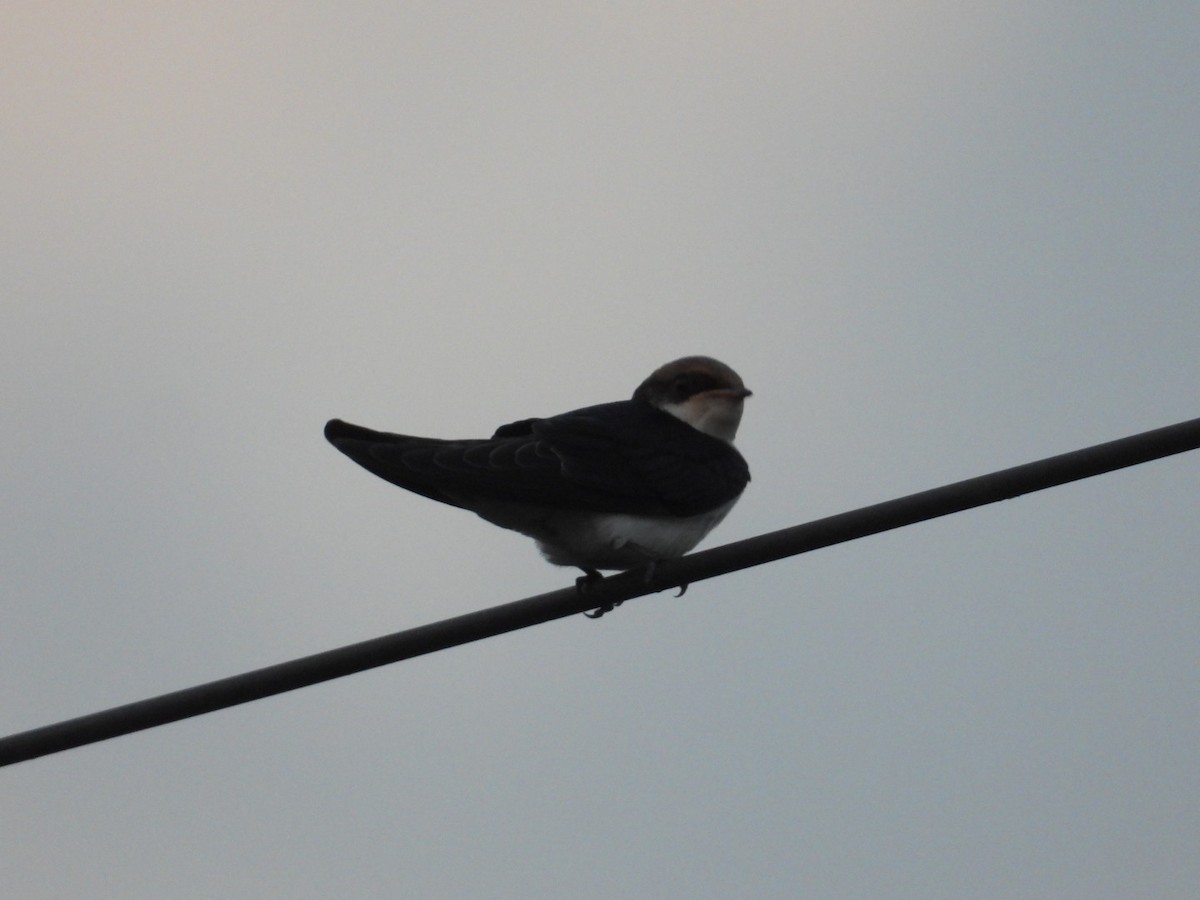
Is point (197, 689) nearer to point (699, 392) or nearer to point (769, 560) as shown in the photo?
point (769, 560)

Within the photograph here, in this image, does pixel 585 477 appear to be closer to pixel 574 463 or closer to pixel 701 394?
pixel 574 463

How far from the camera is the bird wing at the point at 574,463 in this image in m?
5.73

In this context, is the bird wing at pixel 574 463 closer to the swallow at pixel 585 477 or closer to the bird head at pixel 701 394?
the swallow at pixel 585 477

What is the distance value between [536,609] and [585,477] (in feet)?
5.13

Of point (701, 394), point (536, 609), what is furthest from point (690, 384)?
point (536, 609)

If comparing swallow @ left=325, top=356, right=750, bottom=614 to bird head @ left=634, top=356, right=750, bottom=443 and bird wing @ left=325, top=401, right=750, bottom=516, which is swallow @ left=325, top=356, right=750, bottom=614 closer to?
bird wing @ left=325, top=401, right=750, bottom=516

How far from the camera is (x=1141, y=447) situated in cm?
436

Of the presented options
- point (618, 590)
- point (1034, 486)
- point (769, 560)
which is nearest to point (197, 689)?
point (769, 560)

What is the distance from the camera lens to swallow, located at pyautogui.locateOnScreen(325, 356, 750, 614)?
5.77 metres

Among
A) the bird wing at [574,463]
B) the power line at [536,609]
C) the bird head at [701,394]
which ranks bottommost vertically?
the power line at [536,609]

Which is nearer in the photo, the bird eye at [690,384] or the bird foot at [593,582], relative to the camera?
the bird foot at [593,582]

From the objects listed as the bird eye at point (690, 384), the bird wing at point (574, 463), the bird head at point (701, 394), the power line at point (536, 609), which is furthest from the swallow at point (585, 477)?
the power line at point (536, 609)

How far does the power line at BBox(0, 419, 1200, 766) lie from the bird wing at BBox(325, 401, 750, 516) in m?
1.15

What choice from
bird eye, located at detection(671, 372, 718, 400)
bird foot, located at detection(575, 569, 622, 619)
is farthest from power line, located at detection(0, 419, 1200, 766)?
bird eye, located at detection(671, 372, 718, 400)
